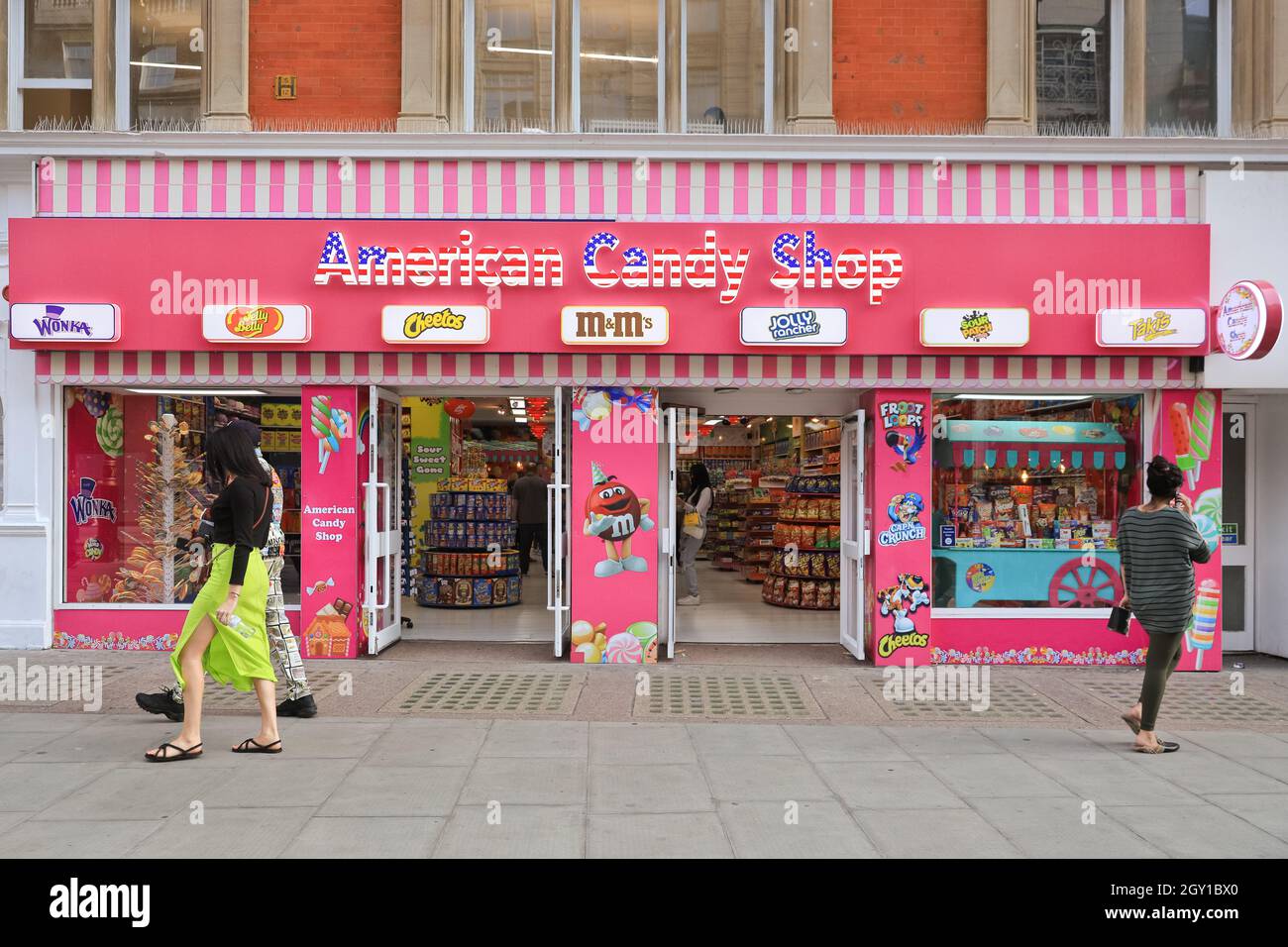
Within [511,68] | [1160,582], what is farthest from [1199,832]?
[511,68]

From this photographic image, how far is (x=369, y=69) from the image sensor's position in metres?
9.48

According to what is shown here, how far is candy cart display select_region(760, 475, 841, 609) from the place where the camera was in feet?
40.2

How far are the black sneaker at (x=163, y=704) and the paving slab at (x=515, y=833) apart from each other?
2.66m

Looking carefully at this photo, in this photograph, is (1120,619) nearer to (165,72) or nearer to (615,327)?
(615,327)

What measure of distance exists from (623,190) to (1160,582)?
17.9 ft

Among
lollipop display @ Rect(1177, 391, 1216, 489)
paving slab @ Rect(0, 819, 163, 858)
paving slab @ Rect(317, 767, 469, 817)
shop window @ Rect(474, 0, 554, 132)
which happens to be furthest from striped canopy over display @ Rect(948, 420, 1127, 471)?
paving slab @ Rect(0, 819, 163, 858)

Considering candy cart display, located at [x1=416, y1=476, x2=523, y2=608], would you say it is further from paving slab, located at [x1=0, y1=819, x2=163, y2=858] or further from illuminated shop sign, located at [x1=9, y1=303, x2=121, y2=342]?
paving slab, located at [x1=0, y1=819, x2=163, y2=858]

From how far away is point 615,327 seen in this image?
342 inches

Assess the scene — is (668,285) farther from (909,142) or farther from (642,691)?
(642,691)

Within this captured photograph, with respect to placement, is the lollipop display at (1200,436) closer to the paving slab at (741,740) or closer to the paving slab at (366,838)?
the paving slab at (741,740)

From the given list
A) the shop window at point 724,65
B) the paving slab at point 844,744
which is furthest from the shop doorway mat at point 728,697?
the shop window at point 724,65

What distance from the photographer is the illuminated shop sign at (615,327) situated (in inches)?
341

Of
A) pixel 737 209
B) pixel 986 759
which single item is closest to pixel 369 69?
pixel 737 209

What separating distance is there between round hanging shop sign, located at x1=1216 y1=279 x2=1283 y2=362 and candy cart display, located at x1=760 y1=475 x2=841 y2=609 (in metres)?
4.57
